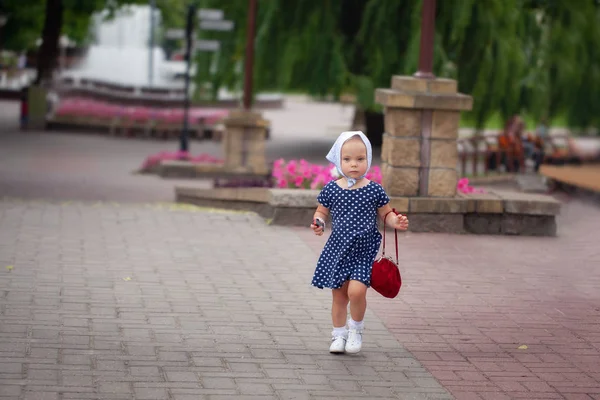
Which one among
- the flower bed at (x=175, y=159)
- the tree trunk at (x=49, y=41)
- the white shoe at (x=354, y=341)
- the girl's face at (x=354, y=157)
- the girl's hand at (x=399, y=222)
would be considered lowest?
the flower bed at (x=175, y=159)

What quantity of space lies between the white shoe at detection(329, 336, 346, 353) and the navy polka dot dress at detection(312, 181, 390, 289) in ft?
1.08

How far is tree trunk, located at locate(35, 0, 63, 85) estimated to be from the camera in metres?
39.8

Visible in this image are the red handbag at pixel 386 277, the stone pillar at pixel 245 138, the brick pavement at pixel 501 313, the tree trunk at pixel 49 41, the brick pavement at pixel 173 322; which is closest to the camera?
the brick pavement at pixel 173 322

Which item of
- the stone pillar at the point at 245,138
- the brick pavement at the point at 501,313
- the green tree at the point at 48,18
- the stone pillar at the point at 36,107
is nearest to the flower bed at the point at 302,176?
the brick pavement at the point at 501,313

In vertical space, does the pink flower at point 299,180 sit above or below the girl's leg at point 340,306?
Answer: above

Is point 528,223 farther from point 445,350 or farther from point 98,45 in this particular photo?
point 98,45

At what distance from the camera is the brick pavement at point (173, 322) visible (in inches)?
255

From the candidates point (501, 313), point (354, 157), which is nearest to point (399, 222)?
point (354, 157)

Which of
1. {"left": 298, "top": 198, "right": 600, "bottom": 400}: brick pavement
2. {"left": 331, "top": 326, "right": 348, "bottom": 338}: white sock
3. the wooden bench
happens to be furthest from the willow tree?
{"left": 331, "top": 326, "right": 348, "bottom": 338}: white sock

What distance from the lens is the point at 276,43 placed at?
28797 millimetres

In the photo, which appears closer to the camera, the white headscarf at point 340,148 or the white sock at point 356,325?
the white headscarf at point 340,148

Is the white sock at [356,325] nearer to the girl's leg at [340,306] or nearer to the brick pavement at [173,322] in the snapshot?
the girl's leg at [340,306]

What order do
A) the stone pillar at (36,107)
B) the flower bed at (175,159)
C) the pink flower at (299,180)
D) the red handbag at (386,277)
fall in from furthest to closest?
the stone pillar at (36,107)
the flower bed at (175,159)
the pink flower at (299,180)
the red handbag at (386,277)

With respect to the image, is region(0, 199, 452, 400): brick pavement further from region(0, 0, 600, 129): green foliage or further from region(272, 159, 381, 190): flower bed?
region(0, 0, 600, 129): green foliage
